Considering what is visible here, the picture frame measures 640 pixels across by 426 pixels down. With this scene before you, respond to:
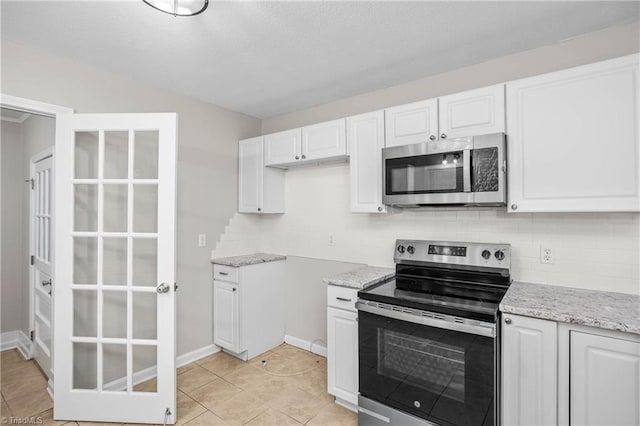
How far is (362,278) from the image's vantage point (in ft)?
7.77

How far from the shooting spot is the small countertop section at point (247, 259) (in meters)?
3.07

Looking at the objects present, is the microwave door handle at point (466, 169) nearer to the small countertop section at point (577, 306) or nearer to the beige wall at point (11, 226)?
the small countertop section at point (577, 306)

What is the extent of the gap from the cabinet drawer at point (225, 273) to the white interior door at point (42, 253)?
51.1 inches

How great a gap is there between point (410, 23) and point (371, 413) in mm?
2374

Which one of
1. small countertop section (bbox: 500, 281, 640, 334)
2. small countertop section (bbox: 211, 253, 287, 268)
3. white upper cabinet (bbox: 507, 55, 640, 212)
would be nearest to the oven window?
white upper cabinet (bbox: 507, 55, 640, 212)

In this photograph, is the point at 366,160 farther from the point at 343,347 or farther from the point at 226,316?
the point at 226,316

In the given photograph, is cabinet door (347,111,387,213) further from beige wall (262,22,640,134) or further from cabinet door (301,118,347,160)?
beige wall (262,22,640,134)

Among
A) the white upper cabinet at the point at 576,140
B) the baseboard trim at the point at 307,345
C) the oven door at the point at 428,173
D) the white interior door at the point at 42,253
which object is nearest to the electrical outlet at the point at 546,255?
the white upper cabinet at the point at 576,140

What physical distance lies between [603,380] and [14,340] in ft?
16.3

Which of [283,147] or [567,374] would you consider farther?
[283,147]

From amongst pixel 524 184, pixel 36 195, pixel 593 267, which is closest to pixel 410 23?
pixel 524 184

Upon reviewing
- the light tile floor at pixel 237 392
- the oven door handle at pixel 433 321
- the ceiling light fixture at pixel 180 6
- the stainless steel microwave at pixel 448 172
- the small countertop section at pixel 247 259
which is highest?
the ceiling light fixture at pixel 180 6

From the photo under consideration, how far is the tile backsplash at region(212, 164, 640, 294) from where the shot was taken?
193 centimetres

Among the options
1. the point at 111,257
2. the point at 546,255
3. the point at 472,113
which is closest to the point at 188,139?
the point at 111,257
